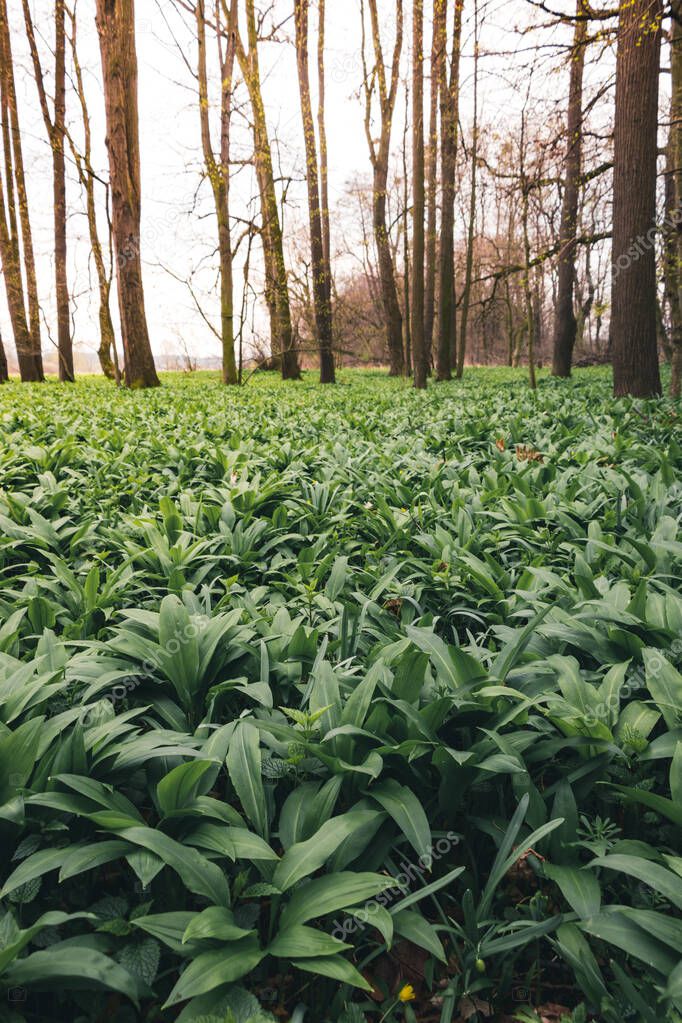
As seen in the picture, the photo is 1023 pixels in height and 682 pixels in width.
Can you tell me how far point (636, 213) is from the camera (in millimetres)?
7141

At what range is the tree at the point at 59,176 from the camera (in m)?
15.8

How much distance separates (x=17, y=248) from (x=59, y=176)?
2613 millimetres

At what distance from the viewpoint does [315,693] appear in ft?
5.29

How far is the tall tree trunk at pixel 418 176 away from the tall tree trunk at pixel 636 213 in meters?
5.71

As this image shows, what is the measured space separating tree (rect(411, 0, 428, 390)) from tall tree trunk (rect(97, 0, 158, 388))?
5.78m

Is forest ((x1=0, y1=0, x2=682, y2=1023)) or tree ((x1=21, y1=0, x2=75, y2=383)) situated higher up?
tree ((x1=21, y1=0, x2=75, y2=383))

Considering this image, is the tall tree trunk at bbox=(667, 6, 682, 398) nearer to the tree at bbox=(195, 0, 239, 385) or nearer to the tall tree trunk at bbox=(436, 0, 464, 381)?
the tall tree trunk at bbox=(436, 0, 464, 381)

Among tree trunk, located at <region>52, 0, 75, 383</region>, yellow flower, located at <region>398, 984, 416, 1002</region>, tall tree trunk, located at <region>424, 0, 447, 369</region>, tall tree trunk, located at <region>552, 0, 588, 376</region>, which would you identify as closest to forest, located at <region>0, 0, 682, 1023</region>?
yellow flower, located at <region>398, 984, 416, 1002</region>

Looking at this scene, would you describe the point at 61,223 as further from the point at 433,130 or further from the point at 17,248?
the point at 433,130

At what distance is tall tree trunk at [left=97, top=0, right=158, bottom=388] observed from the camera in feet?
37.1

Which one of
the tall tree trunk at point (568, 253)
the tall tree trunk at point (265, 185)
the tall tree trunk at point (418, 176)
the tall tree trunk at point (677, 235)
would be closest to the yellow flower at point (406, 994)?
the tall tree trunk at point (677, 235)

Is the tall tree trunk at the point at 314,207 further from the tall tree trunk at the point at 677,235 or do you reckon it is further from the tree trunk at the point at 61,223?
the tall tree trunk at the point at 677,235

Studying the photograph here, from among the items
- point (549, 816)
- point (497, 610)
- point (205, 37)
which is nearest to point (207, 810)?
point (549, 816)

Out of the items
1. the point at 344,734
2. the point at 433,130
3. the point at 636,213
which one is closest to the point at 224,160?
the point at 433,130
